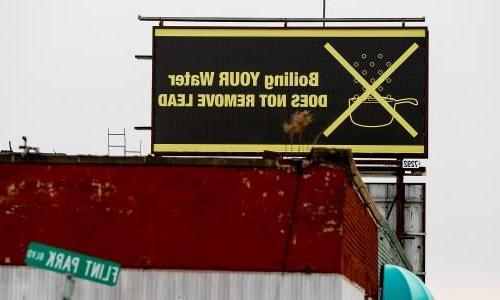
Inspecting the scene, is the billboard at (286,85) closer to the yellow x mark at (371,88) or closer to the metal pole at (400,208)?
the yellow x mark at (371,88)

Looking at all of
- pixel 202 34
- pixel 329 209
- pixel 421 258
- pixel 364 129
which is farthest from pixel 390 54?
pixel 329 209

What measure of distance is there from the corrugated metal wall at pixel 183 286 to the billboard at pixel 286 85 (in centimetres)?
2313

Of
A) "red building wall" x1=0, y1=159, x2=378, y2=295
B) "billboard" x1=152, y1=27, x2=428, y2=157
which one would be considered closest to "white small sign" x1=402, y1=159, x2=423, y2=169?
"billboard" x1=152, y1=27, x2=428, y2=157

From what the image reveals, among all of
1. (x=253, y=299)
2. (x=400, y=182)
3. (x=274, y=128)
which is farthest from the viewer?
(x=400, y=182)

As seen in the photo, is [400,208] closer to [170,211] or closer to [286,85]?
[286,85]

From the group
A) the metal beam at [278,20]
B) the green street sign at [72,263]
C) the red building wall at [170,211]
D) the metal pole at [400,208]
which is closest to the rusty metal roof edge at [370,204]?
the red building wall at [170,211]

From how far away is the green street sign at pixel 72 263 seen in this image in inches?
515

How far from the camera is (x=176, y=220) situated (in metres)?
21.0

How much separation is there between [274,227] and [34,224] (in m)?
3.40

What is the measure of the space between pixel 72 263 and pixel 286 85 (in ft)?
104

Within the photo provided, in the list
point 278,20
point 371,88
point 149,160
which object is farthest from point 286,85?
point 149,160

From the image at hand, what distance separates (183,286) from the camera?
68.4 ft

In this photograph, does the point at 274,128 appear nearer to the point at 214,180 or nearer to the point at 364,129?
the point at 364,129

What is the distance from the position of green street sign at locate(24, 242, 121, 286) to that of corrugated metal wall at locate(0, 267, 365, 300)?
24.8 feet
